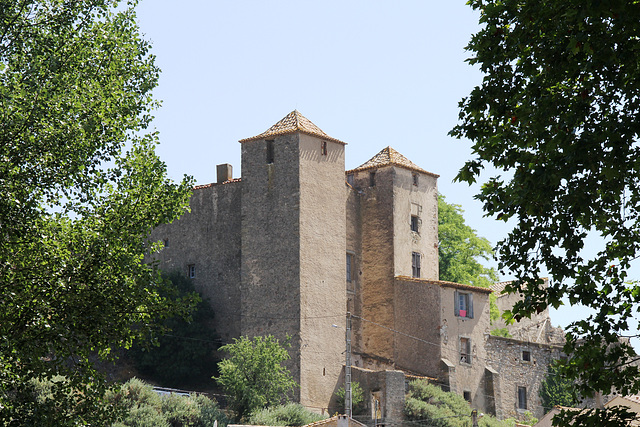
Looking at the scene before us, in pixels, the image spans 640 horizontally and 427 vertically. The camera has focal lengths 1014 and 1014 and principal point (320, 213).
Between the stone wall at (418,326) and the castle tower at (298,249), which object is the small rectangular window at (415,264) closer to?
the stone wall at (418,326)

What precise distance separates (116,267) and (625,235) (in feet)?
25.5

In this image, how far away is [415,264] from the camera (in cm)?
5425

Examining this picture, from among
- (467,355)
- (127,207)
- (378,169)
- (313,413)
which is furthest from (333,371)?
(127,207)

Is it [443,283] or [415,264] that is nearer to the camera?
[443,283]

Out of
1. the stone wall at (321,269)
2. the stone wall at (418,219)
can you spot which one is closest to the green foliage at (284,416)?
the stone wall at (321,269)

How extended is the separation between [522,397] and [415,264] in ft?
29.7

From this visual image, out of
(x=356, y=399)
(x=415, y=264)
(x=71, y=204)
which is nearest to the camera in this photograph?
(x=71, y=204)

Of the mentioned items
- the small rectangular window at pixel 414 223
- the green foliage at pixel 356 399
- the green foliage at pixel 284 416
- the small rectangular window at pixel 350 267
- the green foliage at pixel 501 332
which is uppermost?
the small rectangular window at pixel 414 223

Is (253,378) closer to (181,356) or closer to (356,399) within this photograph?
(356,399)

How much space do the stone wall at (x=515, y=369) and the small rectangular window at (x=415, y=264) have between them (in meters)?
5.06

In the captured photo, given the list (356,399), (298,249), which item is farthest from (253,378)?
(298,249)

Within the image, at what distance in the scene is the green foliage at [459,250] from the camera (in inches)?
2456

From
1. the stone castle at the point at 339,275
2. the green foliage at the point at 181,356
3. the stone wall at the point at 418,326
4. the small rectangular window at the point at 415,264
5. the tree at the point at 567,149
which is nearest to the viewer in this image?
the tree at the point at 567,149

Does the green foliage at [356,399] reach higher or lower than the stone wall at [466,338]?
lower
